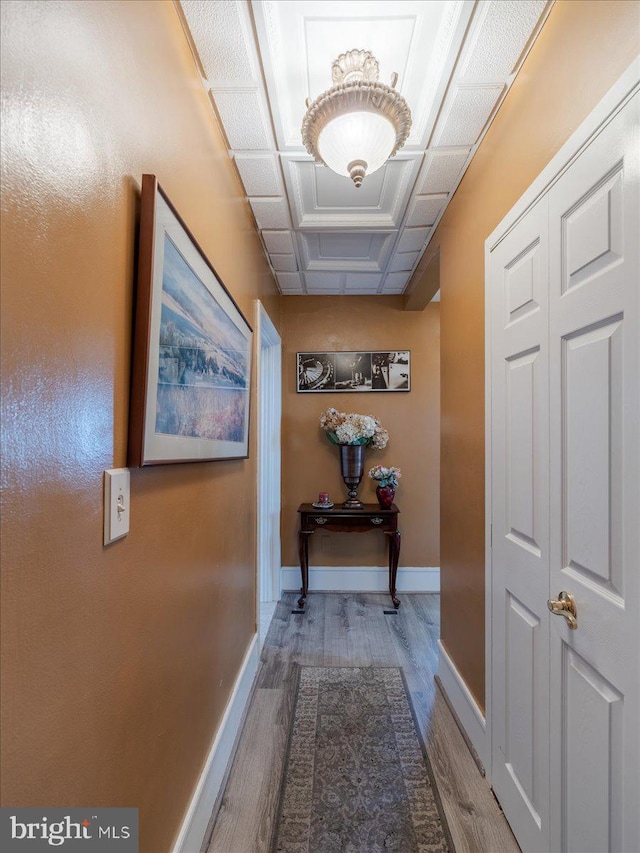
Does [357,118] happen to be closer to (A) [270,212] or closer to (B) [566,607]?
(A) [270,212]

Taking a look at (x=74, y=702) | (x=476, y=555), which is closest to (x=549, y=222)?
(x=476, y=555)

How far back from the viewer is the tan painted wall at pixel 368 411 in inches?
143

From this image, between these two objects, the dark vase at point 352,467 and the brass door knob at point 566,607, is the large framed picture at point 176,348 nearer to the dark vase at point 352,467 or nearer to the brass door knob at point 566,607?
the brass door knob at point 566,607

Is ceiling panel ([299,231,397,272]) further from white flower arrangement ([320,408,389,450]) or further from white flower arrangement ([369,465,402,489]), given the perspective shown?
white flower arrangement ([369,465,402,489])

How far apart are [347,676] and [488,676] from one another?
3.11ft

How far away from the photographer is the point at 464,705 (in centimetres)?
183

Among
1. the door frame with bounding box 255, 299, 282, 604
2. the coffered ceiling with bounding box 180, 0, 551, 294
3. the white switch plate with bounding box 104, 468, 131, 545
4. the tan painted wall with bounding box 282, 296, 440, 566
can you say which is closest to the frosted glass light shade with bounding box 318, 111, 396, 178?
the coffered ceiling with bounding box 180, 0, 551, 294

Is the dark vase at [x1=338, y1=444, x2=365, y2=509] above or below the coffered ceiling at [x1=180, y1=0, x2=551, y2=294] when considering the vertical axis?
below

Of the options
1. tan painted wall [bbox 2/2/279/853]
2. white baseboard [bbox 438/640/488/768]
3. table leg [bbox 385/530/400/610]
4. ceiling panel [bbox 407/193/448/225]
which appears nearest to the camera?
tan painted wall [bbox 2/2/279/853]

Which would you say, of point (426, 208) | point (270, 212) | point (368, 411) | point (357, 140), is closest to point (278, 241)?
point (270, 212)

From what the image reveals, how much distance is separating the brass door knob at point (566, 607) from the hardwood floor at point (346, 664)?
875 millimetres

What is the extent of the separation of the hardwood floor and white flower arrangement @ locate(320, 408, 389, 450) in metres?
1.29

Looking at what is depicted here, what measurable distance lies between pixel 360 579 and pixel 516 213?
2996 mm

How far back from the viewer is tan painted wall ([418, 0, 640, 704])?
0.98m
